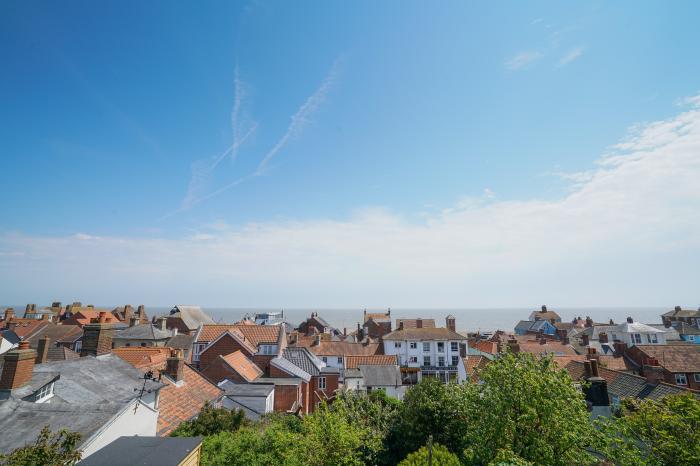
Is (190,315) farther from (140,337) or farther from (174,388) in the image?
(174,388)

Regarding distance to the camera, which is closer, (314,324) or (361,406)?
(361,406)

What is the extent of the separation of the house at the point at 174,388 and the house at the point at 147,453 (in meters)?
7.45

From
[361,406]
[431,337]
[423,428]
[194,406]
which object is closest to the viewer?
[423,428]

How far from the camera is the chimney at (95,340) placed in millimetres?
23453

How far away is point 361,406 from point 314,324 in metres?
63.8

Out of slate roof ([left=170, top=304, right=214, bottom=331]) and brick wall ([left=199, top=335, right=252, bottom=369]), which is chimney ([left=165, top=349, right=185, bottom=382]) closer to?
brick wall ([left=199, top=335, right=252, bottom=369])

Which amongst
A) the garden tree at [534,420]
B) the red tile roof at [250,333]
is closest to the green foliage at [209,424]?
the garden tree at [534,420]

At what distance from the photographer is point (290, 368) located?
132ft

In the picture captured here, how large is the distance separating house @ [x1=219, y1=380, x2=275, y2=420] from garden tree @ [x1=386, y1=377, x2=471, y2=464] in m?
11.1

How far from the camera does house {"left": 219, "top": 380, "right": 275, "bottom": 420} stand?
27.9 metres

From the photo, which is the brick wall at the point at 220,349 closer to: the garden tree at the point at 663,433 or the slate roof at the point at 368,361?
the slate roof at the point at 368,361

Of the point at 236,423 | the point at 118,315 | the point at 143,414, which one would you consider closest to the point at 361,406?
the point at 236,423

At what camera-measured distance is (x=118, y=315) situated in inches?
3816

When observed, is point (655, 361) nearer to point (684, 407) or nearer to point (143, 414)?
point (684, 407)
